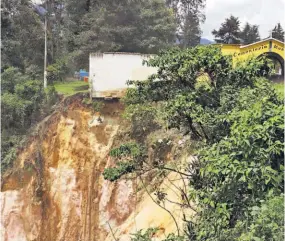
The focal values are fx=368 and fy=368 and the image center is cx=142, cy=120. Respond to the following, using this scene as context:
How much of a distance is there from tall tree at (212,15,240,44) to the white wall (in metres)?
6.97

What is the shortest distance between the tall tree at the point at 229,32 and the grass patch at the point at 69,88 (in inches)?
281

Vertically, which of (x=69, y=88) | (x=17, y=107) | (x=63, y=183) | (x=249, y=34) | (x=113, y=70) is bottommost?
(x=63, y=183)

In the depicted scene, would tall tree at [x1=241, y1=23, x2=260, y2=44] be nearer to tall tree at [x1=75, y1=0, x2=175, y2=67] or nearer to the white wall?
tall tree at [x1=75, y1=0, x2=175, y2=67]

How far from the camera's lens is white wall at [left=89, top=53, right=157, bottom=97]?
38.6 ft

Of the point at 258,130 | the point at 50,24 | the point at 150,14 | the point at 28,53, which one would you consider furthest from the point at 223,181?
the point at 50,24

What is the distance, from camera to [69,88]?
13.6m

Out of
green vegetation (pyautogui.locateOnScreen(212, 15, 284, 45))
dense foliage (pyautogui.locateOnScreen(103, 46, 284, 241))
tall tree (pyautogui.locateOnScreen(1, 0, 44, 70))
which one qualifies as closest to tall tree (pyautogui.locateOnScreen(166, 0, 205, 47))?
green vegetation (pyautogui.locateOnScreen(212, 15, 284, 45))

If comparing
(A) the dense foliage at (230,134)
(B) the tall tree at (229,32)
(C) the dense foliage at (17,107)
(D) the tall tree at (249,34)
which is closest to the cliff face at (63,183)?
(C) the dense foliage at (17,107)

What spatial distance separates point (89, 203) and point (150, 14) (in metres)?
7.68

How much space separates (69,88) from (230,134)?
10.4 metres

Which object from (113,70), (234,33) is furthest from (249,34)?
(113,70)

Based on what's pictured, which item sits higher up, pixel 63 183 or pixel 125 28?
pixel 125 28

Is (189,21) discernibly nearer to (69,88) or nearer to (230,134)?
(69,88)

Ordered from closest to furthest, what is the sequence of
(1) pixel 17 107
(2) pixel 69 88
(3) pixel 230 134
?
(3) pixel 230 134, (1) pixel 17 107, (2) pixel 69 88
